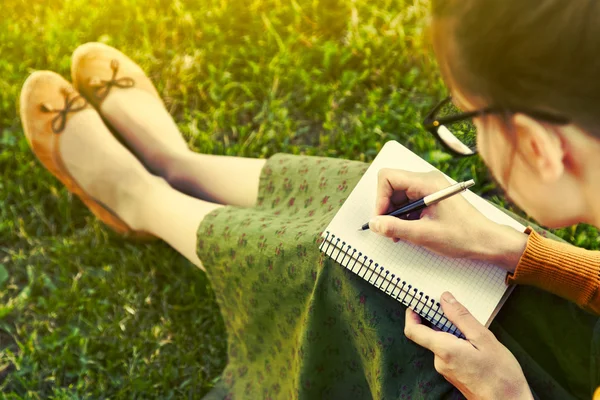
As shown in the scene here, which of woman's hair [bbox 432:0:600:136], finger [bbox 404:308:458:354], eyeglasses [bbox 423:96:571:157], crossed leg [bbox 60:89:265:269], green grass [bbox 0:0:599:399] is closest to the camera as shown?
woman's hair [bbox 432:0:600:136]

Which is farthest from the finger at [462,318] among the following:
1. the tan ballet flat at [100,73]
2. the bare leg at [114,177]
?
the tan ballet flat at [100,73]

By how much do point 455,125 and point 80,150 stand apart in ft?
4.18

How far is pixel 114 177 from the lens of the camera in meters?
1.84

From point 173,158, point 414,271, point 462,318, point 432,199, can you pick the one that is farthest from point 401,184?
point 173,158

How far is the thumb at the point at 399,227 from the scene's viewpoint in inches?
43.0

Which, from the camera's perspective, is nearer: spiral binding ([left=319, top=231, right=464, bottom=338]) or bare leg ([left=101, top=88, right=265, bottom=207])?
spiral binding ([left=319, top=231, right=464, bottom=338])

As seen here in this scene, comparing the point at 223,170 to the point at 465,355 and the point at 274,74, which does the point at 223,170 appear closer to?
the point at 274,74

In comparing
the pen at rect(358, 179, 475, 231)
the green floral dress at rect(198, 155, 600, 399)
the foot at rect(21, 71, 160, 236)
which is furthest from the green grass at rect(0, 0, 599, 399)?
the pen at rect(358, 179, 475, 231)

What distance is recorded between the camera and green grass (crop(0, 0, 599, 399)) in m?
1.76

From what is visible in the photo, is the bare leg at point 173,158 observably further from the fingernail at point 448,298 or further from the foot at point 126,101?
the fingernail at point 448,298

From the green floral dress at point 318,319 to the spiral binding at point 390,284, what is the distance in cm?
2

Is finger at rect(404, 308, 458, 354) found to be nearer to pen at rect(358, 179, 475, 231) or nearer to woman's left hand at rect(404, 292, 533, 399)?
woman's left hand at rect(404, 292, 533, 399)

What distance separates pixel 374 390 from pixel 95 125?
1277mm

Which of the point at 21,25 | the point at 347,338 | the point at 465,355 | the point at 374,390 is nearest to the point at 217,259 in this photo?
the point at 347,338
